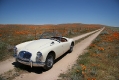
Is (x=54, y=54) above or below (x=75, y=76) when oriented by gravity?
above

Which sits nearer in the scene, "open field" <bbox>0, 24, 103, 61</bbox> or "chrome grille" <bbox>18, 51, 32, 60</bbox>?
"chrome grille" <bbox>18, 51, 32, 60</bbox>

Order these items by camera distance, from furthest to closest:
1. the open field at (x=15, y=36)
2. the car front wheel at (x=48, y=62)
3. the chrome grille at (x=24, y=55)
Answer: the open field at (x=15, y=36) < the car front wheel at (x=48, y=62) < the chrome grille at (x=24, y=55)

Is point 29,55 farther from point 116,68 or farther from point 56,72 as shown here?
point 116,68

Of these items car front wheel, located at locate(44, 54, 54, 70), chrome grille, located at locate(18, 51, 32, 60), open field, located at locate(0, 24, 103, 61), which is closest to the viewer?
chrome grille, located at locate(18, 51, 32, 60)

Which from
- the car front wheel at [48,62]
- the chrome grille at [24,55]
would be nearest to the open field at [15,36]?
the chrome grille at [24,55]

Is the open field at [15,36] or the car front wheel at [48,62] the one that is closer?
the car front wheel at [48,62]

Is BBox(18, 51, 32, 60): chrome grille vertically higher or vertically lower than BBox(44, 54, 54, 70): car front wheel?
higher

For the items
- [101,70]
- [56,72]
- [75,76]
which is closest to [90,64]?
[101,70]

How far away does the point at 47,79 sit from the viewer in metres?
4.49

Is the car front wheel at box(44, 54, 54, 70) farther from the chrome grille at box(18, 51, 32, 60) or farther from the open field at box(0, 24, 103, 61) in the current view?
the open field at box(0, 24, 103, 61)

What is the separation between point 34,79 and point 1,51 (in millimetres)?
4594

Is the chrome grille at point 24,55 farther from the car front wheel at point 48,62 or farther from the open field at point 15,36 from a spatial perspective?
the open field at point 15,36

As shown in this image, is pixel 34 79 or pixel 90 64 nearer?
pixel 34 79

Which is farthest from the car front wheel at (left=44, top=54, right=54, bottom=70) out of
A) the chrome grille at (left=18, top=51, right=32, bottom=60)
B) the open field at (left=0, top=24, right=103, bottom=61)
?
the open field at (left=0, top=24, right=103, bottom=61)
